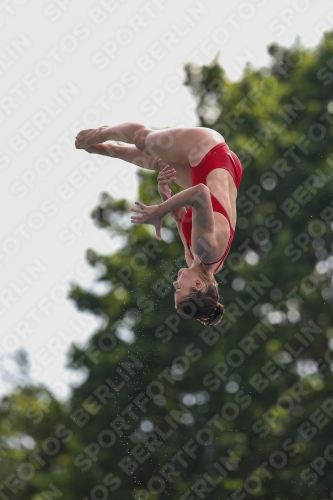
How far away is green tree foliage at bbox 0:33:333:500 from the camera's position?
13.0 meters

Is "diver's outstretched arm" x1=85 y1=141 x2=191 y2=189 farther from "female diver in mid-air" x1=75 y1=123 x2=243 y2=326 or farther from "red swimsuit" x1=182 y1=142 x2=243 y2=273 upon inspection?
"red swimsuit" x1=182 y1=142 x2=243 y2=273

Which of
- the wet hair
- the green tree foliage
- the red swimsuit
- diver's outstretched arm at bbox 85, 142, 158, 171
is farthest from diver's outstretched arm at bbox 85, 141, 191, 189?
the green tree foliage

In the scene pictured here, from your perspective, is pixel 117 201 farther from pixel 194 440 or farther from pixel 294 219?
pixel 194 440

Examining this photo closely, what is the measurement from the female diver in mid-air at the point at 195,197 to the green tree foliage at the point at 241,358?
7.19m

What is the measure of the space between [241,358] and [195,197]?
8177 mm

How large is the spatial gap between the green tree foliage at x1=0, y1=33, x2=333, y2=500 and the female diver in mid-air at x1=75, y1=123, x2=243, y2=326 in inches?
283

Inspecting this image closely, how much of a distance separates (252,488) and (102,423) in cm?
272

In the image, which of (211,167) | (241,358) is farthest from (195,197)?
(241,358)

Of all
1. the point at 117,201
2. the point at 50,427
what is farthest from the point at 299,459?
the point at 117,201

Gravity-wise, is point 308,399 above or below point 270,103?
below

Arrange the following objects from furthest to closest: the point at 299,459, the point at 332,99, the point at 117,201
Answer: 1. the point at 117,201
2. the point at 332,99
3. the point at 299,459

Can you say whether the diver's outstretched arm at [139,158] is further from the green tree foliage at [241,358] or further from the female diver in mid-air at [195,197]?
the green tree foliage at [241,358]

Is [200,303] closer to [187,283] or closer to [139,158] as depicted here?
[187,283]

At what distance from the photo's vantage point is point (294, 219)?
44.9ft
